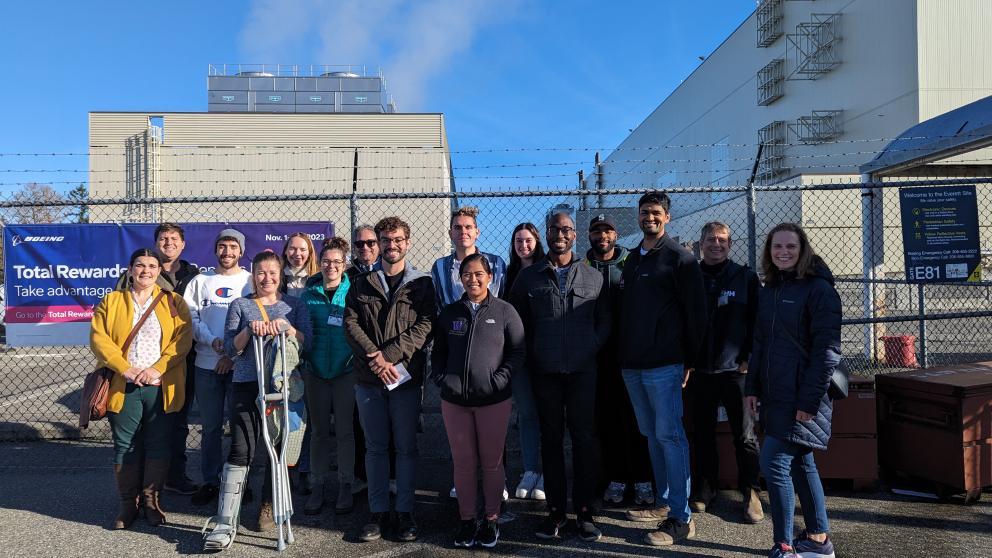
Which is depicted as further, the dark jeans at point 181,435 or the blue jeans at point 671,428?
the dark jeans at point 181,435

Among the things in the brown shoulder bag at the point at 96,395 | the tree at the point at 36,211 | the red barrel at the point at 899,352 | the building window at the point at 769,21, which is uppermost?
the building window at the point at 769,21

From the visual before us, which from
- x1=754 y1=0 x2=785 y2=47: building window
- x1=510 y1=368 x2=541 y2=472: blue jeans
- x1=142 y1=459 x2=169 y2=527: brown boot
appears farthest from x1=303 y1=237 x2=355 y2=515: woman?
x1=754 y1=0 x2=785 y2=47: building window

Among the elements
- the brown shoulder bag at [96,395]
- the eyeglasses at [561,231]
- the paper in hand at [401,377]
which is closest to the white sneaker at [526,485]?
the paper in hand at [401,377]

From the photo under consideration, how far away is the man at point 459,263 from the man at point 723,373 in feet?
4.85

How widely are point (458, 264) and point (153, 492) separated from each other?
8.47 feet

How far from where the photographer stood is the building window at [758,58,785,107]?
90.4 feet

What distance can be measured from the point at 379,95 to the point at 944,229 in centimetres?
5202

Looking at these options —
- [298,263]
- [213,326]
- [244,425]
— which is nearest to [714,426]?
[244,425]

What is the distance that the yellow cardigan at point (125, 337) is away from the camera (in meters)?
4.14

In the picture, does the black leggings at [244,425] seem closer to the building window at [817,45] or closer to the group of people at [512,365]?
the group of people at [512,365]

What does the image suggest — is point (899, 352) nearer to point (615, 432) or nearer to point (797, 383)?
point (615, 432)

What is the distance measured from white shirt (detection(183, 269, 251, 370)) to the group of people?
0.01 metres

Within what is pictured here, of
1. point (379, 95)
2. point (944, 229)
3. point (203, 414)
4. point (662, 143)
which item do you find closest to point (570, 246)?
point (203, 414)

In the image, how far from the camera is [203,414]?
466 centimetres
